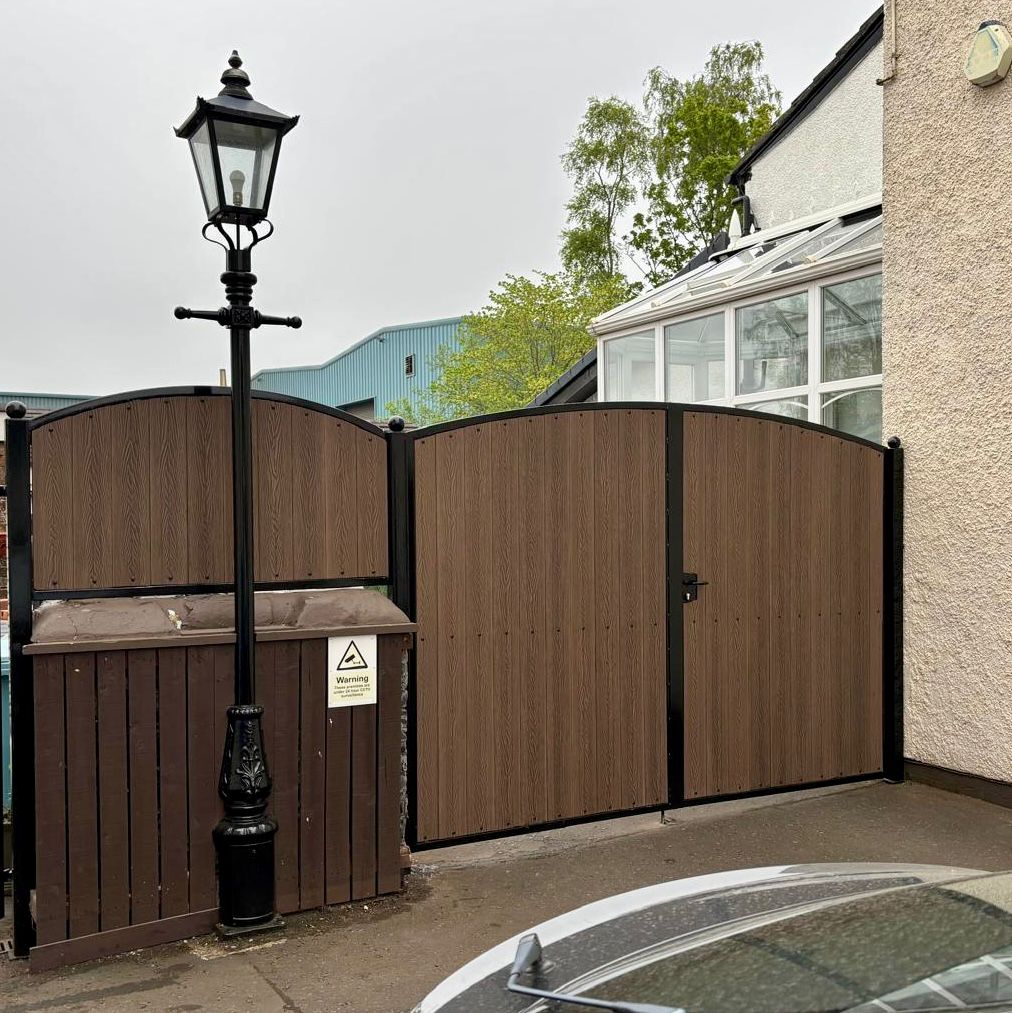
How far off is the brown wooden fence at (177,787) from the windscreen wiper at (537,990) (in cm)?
226

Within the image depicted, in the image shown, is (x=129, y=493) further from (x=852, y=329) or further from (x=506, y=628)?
(x=852, y=329)

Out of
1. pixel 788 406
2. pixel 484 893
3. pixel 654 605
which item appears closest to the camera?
pixel 484 893

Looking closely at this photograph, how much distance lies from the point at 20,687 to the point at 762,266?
7.53 meters

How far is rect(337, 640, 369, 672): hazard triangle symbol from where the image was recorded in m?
4.52

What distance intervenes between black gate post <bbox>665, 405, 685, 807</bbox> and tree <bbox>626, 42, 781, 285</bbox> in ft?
90.2

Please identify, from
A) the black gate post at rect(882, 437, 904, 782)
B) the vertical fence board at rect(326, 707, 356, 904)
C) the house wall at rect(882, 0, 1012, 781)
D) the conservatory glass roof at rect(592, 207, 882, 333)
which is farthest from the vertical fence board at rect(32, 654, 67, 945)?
the conservatory glass roof at rect(592, 207, 882, 333)

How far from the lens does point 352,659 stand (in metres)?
4.54

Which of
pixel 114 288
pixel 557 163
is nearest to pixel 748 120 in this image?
pixel 557 163

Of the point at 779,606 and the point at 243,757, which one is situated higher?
the point at 779,606

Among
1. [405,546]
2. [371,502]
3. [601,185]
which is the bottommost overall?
Answer: [405,546]

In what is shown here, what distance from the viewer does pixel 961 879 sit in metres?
2.42

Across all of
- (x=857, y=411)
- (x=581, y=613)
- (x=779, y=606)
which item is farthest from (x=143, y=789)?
(x=857, y=411)

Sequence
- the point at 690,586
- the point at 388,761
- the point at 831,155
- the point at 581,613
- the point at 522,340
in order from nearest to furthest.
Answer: the point at 388,761, the point at 581,613, the point at 690,586, the point at 831,155, the point at 522,340

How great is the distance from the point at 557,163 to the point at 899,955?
1599 inches
